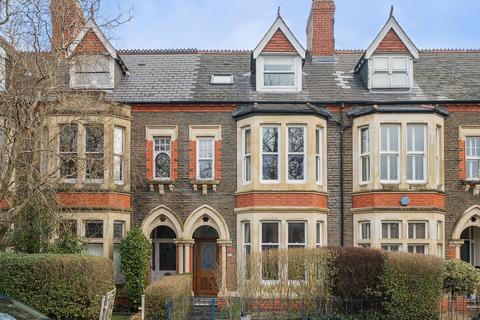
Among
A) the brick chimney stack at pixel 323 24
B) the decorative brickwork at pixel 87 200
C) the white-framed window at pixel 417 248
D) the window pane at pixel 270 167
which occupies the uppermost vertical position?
the brick chimney stack at pixel 323 24

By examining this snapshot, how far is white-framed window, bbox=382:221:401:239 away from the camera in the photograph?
2377cm

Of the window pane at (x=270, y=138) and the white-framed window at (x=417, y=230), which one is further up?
the window pane at (x=270, y=138)

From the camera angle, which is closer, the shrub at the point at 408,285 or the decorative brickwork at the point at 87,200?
the shrub at the point at 408,285

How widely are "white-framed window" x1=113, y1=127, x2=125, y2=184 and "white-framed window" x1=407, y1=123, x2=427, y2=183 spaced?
10364 millimetres

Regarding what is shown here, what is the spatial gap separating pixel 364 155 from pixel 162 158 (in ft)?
24.7

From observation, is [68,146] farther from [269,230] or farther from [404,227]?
[404,227]

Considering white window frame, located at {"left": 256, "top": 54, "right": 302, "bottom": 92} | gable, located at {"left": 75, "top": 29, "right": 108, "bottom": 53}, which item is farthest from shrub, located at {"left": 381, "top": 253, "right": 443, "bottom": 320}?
gable, located at {"left": 75, "top": 29, "right": 108, "bottom": 53}

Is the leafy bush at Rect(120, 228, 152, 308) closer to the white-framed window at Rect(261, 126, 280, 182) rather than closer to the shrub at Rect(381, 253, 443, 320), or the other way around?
the white-framed window at Rect(261, 126, 280, 182)

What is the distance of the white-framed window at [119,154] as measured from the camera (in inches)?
952

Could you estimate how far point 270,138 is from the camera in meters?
24.3

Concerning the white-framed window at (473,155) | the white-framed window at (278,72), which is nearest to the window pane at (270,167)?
the white-framed window at (278,72)

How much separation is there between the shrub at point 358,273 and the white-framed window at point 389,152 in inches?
200

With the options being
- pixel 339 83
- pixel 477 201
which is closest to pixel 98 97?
pixel 339 83

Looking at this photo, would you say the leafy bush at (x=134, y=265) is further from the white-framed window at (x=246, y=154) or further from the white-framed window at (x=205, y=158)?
the white-framed window at (x=246, y=154)
